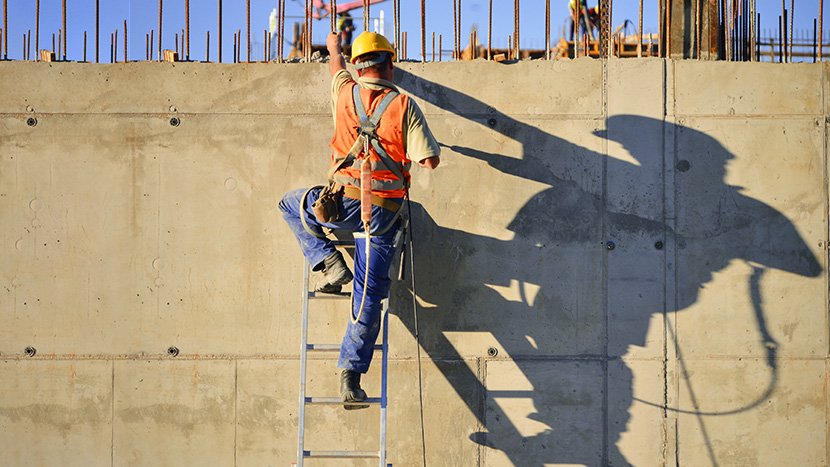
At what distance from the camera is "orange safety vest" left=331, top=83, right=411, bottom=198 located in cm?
624

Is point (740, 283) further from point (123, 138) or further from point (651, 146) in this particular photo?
point (123, 138)

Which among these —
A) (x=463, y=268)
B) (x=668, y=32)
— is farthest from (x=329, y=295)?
(x=668, y=32)

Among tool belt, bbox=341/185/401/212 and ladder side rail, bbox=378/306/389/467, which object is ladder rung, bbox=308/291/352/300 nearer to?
ladder side rail, bbox=378/306/389/467

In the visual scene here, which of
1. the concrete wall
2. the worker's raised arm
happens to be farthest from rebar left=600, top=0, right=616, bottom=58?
the worker's raised arm

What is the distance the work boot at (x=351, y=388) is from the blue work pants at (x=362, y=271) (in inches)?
1.8

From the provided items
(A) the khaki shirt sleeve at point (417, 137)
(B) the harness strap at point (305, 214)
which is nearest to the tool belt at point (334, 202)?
(B) the harness strap at point (305, 214)

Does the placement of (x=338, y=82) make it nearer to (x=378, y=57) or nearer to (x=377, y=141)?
(x=378, y=57)

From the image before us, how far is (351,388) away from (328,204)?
1.23m

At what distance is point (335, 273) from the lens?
21.2 ft

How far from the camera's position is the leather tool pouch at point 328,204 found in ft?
20.5

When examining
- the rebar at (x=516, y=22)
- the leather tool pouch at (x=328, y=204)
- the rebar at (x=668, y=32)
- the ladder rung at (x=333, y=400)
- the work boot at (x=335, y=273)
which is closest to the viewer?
the leather tool pouch at (x=328, y=204)

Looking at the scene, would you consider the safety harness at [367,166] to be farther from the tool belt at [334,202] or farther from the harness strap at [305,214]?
the harness strap at [305,214]

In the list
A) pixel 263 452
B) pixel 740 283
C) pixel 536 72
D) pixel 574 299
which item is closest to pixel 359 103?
pixel 536 72

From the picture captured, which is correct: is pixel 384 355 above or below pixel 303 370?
above
